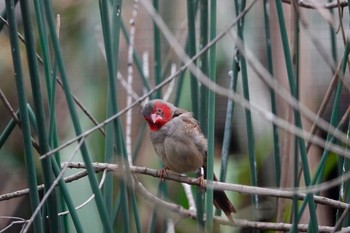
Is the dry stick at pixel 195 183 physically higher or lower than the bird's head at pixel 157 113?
lower

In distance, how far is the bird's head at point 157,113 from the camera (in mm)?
2369

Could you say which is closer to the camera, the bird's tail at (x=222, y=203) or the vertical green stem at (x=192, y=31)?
the vertical green stem at (x=192, y=31)

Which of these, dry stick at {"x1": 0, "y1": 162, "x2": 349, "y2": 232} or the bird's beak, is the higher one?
the bird's beak

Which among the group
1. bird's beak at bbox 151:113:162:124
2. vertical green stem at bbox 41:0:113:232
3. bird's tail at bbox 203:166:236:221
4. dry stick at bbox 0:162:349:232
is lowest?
bird's tail at bbox 203:166:236:221

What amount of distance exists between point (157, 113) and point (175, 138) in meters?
0.10

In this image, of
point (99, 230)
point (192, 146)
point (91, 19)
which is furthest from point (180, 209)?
point (91, 19)

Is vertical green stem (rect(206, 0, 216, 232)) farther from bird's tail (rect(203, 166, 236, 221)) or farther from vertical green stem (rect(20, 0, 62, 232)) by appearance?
bird's tail (rect(203, 166, 236, 221))

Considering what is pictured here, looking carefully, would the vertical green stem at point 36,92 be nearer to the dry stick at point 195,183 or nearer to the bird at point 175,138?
the dry stick at point 195,183

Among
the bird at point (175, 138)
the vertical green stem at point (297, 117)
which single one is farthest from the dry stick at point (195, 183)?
the bird at point (175, 138)

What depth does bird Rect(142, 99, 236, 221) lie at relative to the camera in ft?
7.63

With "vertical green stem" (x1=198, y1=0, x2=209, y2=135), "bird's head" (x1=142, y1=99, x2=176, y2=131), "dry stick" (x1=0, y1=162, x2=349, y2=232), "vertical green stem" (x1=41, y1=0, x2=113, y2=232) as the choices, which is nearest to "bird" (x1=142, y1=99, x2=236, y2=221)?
"bird's head" (x1=142, y1=99, x2=176, y2=131)

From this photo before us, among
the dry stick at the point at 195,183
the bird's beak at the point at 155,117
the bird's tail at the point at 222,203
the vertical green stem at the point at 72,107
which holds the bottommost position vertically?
the bird's tail at the point at 222,203

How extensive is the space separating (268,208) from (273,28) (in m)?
0.90

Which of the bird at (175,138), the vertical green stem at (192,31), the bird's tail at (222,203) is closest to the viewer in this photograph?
the vertical green stem at (192,31)
